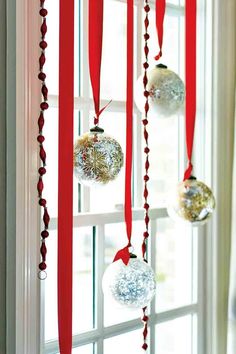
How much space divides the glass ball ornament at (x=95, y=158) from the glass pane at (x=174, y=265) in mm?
697

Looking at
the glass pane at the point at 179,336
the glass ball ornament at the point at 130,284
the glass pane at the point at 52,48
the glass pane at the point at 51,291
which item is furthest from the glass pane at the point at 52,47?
the glass pane at the point at 179,336

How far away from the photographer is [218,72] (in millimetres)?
1909

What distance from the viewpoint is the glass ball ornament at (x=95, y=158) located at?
1.27m

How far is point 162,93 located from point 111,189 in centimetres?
44

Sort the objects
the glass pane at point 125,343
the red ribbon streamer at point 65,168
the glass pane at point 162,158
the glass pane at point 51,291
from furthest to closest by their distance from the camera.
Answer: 1. the glass pane at point 162,158
2. the glass pane at point 125,343
3. the glass pane at point 51,291
4. the red ribbon streamer at point 65,168

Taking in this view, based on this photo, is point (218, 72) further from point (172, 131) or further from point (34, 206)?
point (34, 206)

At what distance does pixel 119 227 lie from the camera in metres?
1.77

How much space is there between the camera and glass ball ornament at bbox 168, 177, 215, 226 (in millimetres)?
1548

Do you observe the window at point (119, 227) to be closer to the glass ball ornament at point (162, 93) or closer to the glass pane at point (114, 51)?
the glass pane at point (114, 51)

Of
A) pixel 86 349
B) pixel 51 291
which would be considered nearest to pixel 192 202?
pixel 51 291

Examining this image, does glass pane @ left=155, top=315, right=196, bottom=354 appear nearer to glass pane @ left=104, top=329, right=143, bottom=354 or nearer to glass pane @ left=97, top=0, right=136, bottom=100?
glass pane @ left=104, top=329, right=143, bottom=354

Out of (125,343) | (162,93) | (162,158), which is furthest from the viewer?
(162,158)

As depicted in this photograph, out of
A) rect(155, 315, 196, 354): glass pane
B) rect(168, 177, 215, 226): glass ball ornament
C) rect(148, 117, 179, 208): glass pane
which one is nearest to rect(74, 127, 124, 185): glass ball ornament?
rect(168, 177, 215, 226): glass ball ornament

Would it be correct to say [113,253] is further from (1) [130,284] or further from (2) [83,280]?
(1) [130,284]
